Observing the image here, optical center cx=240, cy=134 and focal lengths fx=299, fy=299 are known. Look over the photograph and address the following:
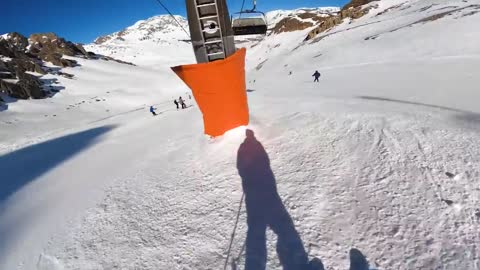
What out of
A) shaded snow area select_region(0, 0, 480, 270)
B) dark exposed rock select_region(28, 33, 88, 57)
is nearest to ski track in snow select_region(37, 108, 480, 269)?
shaded snow area select_region(0, 0, 480, 270)

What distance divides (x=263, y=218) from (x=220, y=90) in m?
5.09

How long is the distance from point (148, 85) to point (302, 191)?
5990 cm

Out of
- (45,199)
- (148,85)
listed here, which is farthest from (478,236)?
(148,85)

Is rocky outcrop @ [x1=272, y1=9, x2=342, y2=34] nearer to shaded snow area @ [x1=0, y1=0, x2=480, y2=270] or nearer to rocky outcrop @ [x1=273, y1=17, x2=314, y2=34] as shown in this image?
rocky outcrop @ [x1=273, y1=17, x2=314, y2=34]

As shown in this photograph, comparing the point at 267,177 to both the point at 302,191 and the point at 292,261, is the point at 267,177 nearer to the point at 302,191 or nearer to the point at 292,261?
the point at 302,191

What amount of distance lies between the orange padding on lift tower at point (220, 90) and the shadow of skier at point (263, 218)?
204 cm

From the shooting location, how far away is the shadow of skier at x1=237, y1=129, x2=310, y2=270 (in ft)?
17.0

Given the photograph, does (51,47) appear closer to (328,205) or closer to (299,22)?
(299,22)

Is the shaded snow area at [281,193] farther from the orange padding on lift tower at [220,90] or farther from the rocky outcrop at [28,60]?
the rocky outcrop at [28,60]

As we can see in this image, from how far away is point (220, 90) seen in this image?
10.0 meters

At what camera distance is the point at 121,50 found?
16088cm

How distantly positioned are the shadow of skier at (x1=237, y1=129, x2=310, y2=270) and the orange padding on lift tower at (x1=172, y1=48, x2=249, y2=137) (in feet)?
6.69

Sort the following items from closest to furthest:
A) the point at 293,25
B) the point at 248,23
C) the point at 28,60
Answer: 1. the point at 248,23
2. the point at 28,60
3. the point at 293,25

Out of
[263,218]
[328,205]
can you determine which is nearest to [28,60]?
[263,218]
